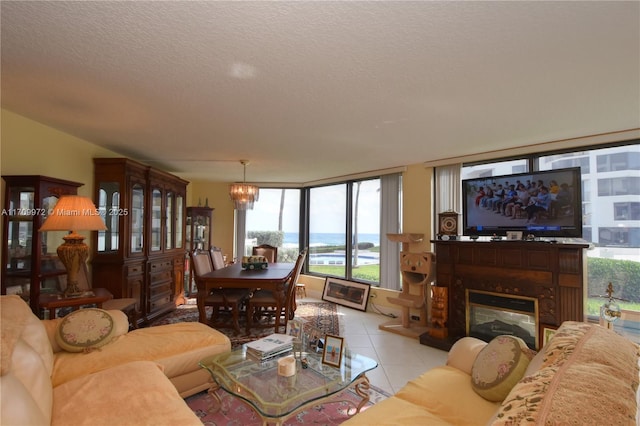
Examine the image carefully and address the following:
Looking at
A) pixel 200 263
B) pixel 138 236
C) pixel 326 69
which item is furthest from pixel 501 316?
pixel 138 236

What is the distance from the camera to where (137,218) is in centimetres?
415

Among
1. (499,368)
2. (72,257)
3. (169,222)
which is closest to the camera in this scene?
(499,368)

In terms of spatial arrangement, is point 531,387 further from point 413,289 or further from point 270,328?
point 270,328

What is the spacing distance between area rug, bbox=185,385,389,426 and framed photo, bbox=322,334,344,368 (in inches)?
8.3

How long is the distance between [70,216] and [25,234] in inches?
22.6

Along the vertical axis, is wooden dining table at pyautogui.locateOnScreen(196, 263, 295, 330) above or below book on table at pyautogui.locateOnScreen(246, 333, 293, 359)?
above

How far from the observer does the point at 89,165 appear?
3.72 m

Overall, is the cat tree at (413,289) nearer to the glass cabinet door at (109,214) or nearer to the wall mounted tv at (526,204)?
the wall mounted tv at (526,204)

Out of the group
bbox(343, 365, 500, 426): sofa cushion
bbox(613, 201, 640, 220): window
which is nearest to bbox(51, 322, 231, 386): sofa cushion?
bbox(343, 365, 500, 426): sofa cushion

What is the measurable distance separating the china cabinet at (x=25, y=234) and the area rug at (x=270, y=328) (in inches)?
65.3

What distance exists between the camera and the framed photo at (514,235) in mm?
3301

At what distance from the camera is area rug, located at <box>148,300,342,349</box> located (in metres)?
3.85

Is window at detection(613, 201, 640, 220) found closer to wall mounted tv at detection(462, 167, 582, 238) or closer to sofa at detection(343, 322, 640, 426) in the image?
wall mounted tv at detection(462, 167, 582, 238)

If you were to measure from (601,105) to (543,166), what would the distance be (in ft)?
4.43
